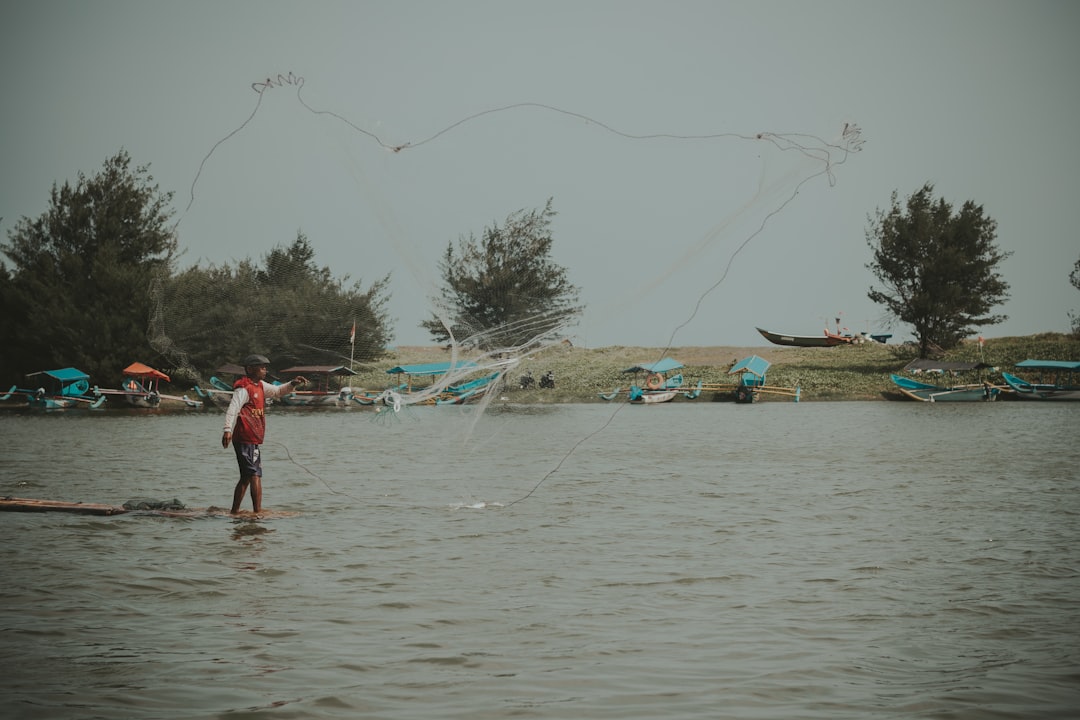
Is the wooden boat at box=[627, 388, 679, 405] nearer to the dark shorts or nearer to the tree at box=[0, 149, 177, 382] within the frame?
the tree at box=[0, 149, 177, 382]

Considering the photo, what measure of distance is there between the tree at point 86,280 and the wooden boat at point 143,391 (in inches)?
45.0

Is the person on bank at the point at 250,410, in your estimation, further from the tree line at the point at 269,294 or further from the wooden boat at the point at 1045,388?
the wooden boat at the point at 1045,388

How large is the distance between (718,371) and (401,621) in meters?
51.4

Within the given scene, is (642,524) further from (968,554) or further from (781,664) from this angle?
(781,664)

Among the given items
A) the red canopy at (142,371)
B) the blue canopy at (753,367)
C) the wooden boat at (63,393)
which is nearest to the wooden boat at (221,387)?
the red canopy at (142,371)

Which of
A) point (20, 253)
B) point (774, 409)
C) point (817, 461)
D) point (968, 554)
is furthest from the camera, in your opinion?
point (20, 253)

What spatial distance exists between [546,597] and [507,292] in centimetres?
635

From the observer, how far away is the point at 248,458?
35.3ft

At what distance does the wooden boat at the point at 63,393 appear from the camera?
4200 centimetres

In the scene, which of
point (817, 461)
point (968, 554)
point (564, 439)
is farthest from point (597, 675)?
point (564, 439)

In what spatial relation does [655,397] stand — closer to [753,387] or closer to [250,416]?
[753,387]

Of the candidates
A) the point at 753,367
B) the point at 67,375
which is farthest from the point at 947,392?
the point at 67,375

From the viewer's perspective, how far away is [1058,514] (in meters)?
12.1

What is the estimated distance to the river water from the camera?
5.36m
